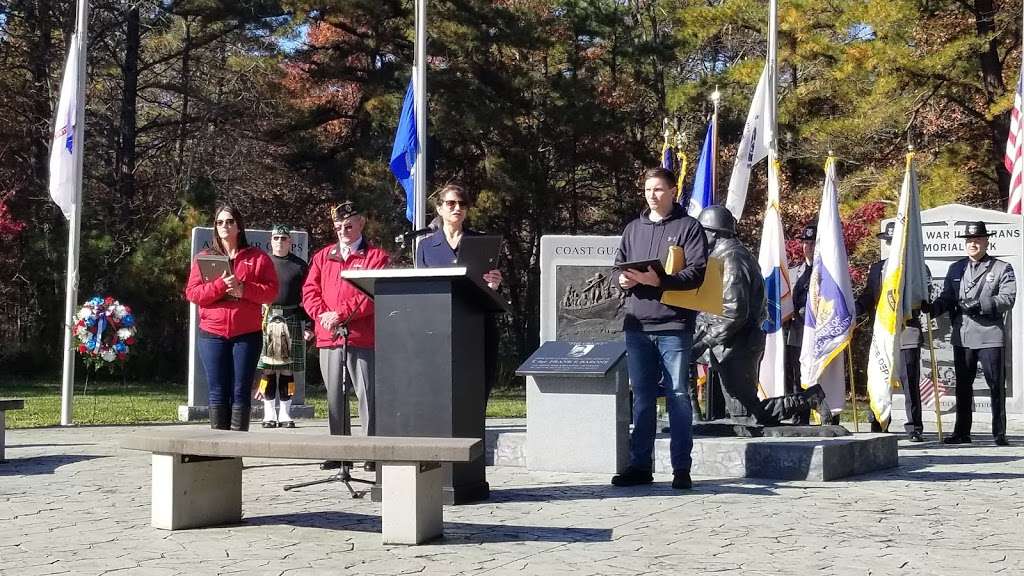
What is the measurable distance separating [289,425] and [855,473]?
269 inches

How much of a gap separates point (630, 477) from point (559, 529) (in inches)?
76.0

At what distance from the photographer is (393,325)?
24.6 feet

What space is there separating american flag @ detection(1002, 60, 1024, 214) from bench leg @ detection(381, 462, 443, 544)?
14368mm

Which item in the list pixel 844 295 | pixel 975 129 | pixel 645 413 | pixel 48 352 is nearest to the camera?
pixel 645 413

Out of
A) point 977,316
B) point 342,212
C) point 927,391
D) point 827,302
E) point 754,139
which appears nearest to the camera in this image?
point 342,212

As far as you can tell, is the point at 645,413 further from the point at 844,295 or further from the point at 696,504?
the point at 844,295

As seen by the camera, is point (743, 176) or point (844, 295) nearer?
point (844, 295)

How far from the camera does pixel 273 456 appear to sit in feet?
21.3

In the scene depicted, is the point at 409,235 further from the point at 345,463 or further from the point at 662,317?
the point at 662,317

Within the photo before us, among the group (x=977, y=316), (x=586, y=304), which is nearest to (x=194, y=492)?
Result: (x=586, y=304)

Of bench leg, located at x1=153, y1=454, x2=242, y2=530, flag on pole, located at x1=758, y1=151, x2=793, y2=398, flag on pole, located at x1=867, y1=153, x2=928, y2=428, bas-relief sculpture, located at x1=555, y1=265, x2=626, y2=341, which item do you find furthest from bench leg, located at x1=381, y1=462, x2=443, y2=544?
flag on pole, located at x1=758, y1=151, x2=793, y2=398

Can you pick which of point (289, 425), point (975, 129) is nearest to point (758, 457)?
point (289, 425)

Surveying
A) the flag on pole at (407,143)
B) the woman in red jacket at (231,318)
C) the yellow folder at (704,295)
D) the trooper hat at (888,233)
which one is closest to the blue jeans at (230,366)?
the woman in red jacket at (231,318)

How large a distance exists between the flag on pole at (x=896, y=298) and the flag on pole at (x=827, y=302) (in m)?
0.33
